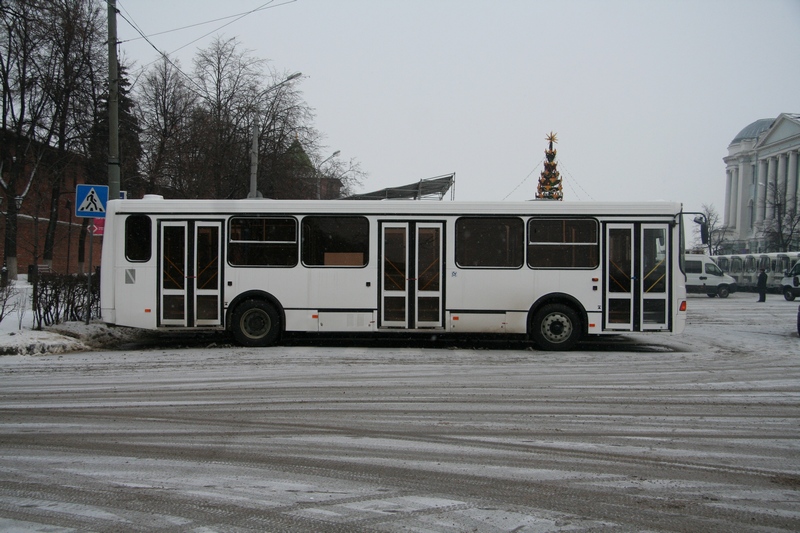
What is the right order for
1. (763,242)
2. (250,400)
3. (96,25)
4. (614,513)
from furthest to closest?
(763,242), (96,25), (250,400), (614,513)

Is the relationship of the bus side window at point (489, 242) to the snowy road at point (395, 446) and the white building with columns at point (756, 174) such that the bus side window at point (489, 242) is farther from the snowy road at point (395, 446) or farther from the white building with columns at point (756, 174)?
the white building with columns at point (756, 174)

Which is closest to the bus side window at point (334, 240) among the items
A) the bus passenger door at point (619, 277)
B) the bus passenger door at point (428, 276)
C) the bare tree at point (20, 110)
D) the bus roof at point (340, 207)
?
the bus roof at point (340, 207)

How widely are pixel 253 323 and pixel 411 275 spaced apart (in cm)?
344

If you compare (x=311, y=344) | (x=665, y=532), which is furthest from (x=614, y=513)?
(x=311, y=344)

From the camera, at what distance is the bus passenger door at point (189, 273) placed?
43.3 ft

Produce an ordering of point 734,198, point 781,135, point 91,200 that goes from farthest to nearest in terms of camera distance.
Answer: point 734,198
point 781,135
point 91,200

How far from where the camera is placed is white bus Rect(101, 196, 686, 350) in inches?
513

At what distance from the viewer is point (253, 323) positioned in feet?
44.0

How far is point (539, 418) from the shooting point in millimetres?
7277

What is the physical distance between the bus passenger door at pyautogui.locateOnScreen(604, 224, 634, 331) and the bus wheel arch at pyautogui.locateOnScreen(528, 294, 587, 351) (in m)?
0.60

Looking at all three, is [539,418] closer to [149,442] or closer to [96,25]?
[149,442]

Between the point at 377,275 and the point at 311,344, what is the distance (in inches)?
91.6

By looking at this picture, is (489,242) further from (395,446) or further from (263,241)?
(395,446)

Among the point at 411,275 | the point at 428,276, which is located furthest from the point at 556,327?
the point at 411,275
